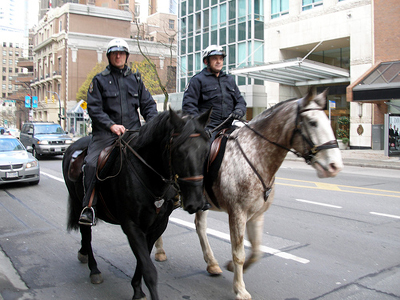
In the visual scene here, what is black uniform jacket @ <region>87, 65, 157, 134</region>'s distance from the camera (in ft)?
13.8

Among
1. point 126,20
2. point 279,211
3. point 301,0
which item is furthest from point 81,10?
point 279,211

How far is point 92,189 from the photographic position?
399cm

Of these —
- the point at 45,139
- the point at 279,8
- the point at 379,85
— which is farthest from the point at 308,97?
the point at 279,8

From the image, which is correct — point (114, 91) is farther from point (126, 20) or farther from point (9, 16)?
point (9, 16)

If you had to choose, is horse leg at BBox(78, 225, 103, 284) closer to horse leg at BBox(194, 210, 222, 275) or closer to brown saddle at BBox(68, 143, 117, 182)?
brown saddle at BBox(68, 143, 117, 182)

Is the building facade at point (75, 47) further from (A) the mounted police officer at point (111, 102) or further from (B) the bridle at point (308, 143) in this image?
(B) the bridle at point (308, 143)

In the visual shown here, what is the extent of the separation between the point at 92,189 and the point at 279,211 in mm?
4968

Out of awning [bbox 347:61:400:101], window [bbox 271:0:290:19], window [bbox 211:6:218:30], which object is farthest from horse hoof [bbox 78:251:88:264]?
window [bbox 211:6:218:30]

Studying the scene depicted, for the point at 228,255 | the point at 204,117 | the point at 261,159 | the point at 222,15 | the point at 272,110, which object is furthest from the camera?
the point at 222,15

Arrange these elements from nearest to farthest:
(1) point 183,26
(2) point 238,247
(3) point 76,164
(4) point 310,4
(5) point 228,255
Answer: (2) point 238,247 → (3) point 76,164 → (5) point 228,255 → (4) point 310,4 → (1) point 183,26

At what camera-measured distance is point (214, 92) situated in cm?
491

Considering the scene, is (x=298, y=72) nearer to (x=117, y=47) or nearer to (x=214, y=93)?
(x=214, y=93)

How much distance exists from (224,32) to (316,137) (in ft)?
113

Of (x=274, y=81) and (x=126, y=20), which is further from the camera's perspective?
(x=126, y=20)
